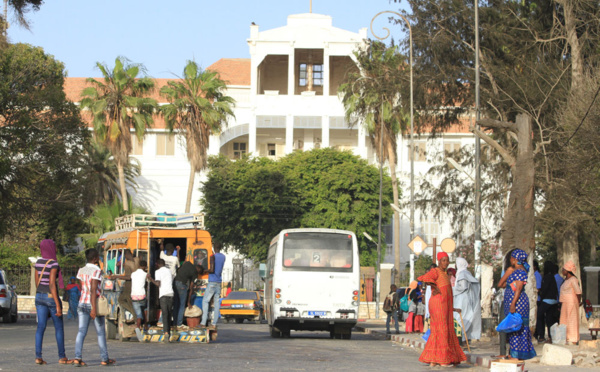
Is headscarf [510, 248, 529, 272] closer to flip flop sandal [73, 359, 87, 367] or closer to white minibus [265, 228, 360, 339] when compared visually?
flip flop sandal [73, 359, 87, 367]

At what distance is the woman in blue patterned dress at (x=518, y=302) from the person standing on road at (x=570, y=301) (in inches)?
232

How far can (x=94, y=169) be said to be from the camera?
6203cm

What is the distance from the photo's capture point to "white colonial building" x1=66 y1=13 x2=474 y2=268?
69312 mm

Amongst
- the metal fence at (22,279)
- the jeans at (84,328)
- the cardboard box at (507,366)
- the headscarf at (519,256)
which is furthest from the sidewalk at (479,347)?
the metal fence at (22,279)

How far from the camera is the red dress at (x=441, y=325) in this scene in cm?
1429

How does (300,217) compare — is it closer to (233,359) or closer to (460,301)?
(460,301)

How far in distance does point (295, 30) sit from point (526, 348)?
58.5 m

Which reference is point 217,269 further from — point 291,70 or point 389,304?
point 291,70

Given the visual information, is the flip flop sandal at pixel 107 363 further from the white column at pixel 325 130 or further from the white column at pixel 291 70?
the white column at pixel 291 70

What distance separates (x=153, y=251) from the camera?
65.2 feet

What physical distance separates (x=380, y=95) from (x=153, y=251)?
30659mm

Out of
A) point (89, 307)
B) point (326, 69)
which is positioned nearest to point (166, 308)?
point (89, 307)

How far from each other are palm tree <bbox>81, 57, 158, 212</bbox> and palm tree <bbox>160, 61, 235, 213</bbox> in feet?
4.63

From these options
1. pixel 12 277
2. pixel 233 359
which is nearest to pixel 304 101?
pixel 12 277
